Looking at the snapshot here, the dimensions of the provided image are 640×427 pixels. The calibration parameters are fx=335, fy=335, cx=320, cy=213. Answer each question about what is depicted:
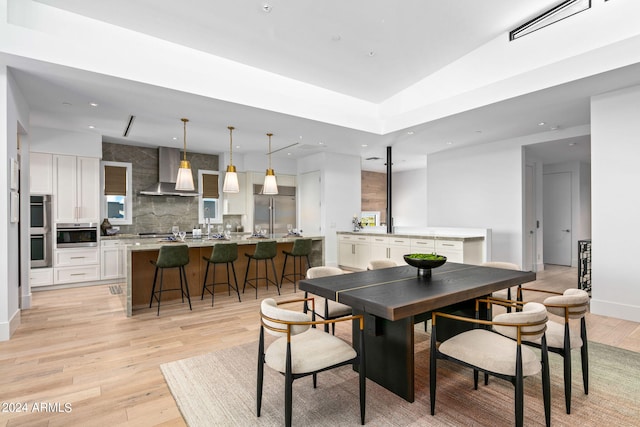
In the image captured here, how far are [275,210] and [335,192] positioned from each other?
→ 1.52m

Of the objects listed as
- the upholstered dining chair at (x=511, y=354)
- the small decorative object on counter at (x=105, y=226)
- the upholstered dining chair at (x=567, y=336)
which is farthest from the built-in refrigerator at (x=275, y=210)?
the upholstered dining chair at (x=567, y=336)

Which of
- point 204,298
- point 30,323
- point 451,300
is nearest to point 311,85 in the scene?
point 204,298

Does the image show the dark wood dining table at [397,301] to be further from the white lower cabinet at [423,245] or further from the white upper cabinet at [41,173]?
the white upper cabinet at [41,173]

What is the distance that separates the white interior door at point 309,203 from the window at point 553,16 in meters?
4.69

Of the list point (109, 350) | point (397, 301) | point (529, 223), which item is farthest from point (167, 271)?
point (529, 223)

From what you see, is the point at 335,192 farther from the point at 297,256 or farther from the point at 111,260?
the point at 111,260

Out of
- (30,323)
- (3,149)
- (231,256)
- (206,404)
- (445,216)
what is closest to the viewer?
(206,404)

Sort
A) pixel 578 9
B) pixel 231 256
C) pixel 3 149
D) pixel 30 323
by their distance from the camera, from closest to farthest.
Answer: pixel 3 149 < pixel 578 9 < pixel 30 323 < pixel 231 256

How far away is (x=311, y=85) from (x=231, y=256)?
2.77 metres

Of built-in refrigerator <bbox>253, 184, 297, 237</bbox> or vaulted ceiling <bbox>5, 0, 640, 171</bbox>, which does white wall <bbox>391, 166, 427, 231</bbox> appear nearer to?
built-in refrigerator <bbox>253, 184, 297, 237</bbox>

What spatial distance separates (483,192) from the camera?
271 inches

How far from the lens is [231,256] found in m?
4.73

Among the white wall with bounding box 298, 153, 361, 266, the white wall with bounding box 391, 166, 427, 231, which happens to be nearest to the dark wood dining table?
the white wall with bounding box 298, 153, 361, 266

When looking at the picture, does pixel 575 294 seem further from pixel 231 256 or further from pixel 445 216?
pixel 445 216
